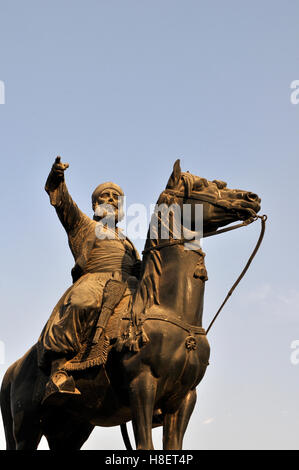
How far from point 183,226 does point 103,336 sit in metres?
1.64

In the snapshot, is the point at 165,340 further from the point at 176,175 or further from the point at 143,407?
the point at 176,175

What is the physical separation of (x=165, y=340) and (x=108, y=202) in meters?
2.94

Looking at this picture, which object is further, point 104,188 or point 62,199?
point 104,188

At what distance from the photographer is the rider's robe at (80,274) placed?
978 centimetres

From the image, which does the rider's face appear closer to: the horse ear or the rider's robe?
the rider's robe

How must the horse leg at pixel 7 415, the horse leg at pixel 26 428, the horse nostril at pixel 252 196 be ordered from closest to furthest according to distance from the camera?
the horse nostril at pixel 252 196 < the horse leg at pixel 26 428 < the horse leg at pixel 7 415

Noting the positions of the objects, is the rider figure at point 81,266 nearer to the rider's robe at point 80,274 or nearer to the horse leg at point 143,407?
the rider's robe at point 80,274

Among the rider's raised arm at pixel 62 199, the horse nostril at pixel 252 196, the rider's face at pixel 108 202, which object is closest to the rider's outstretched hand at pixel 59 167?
the rider's raised arm at pixel 62 199

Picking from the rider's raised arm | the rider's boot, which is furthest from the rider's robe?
the rider's boot

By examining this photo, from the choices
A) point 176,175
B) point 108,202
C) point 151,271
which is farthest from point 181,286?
point 108,202

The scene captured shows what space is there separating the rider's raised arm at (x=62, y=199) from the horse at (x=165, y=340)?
5.04ft

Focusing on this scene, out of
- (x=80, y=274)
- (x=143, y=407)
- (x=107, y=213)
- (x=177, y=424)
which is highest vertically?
(x=107, y=213)

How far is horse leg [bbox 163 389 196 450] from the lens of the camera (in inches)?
363

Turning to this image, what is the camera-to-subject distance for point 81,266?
10.6 m
